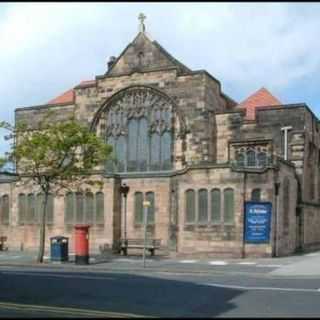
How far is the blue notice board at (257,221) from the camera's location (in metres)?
29.0

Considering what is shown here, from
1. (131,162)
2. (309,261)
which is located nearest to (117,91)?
(131,162)

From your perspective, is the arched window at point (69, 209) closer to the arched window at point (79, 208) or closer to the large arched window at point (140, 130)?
the arched window at point (79, 208)

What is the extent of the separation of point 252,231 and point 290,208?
14.2 feet

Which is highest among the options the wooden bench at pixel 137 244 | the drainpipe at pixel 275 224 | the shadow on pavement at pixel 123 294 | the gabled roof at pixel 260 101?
the gabled roof at pixel 260 101

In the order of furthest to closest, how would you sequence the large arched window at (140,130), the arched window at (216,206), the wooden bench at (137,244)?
the large arched window at (140,130) → the wooden bench at (137,244) → the arched window at (216,206)

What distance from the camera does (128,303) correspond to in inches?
528

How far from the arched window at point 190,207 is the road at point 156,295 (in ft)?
31.9

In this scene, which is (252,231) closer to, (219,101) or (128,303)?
(219,101)

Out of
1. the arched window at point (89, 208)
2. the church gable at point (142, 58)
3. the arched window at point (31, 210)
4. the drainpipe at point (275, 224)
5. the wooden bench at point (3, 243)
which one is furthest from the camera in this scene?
the church gable at point (142, 58)

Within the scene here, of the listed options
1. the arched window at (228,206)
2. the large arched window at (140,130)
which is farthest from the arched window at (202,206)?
the large arched window at (140,130)

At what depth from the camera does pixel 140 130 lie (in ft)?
126

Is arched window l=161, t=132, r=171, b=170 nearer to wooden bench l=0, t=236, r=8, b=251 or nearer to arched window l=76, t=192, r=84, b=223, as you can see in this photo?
arched window l=76, t=192, r=84, b=223

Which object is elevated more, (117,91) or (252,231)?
(117,91)

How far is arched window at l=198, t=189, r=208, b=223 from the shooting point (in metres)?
30.6
